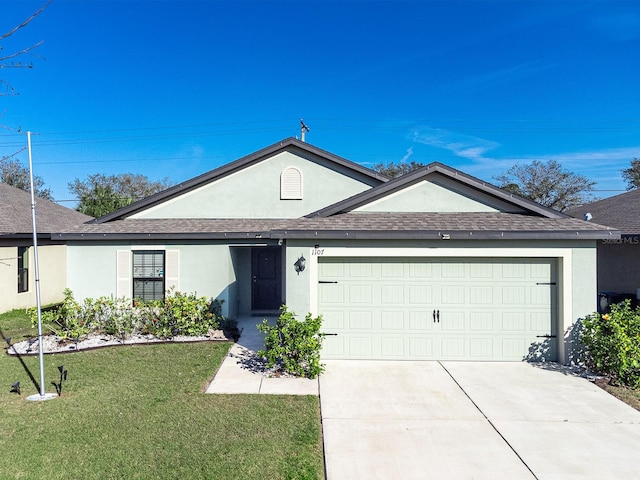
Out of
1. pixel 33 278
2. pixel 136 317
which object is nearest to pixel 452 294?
pixel 136 317

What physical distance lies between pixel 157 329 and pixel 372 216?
5.87 metres

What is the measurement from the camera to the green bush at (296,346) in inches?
282

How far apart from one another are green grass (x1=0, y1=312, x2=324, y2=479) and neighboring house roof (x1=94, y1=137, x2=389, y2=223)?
6.08 meters

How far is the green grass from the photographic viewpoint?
4207 mm

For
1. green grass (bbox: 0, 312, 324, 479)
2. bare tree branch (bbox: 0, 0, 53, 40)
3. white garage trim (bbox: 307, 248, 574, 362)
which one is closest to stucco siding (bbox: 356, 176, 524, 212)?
white garage trim (bbox: 307, 248, 574, 362)

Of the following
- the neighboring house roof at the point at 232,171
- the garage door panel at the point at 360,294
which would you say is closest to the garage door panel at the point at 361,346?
the garage door panel at the point at 360,294

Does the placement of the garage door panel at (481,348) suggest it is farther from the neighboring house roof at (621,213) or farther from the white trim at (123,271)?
the white trim at (123,271)

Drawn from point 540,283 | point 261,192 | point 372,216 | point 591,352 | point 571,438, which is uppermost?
point 261,192

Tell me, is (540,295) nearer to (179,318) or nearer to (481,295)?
(481,295)

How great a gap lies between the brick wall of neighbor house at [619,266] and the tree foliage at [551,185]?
27.6m

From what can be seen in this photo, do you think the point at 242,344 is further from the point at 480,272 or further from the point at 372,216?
the point at 480,272

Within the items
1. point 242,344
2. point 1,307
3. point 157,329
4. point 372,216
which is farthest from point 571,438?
point 1,307

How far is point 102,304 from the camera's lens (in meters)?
10.3

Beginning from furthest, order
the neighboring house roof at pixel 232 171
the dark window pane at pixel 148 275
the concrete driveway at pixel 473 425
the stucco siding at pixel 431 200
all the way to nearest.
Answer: the neighboring house roof at pixel 232 171 → the dark window pane at pixel 148 275 → the stucco siding at pixel 431 200 → the concrete driveway at pixel 473 425
